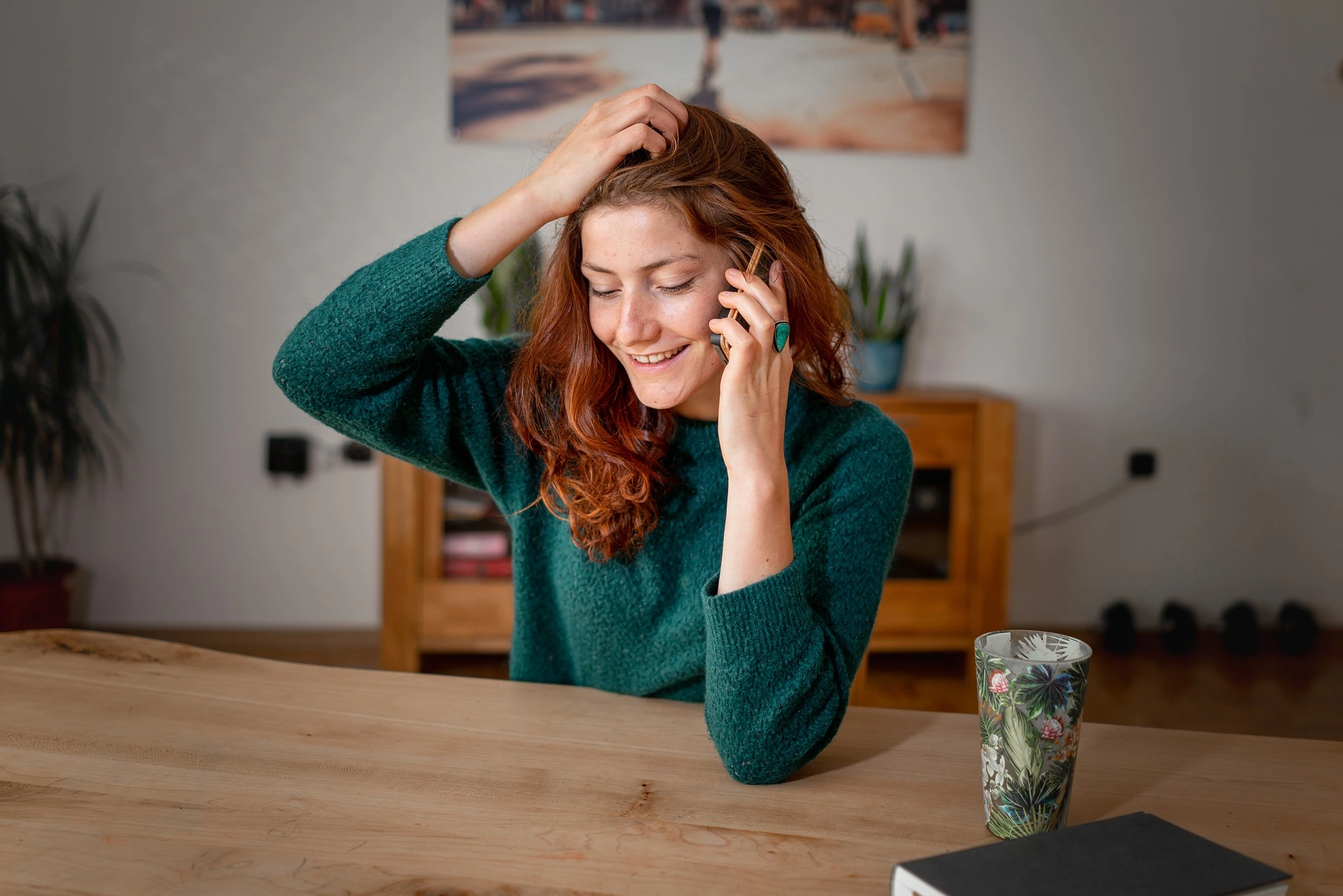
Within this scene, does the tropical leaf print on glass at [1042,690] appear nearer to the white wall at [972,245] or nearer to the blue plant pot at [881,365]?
the blue plant pot at [881,365]

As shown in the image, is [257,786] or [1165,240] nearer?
[257,786]

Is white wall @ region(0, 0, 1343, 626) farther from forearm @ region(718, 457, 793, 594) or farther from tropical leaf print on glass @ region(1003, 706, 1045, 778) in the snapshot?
tropical leaf print on glass @ region(1003, 706, 1045, 778)

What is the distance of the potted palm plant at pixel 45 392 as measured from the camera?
291 cm

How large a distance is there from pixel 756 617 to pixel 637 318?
1.20 feet

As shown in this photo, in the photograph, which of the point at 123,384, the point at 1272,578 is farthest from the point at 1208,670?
the point at 123,384

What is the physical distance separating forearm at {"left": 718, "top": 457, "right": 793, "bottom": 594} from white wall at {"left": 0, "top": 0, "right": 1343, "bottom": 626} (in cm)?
246

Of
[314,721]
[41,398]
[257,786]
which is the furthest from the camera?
[41,398]

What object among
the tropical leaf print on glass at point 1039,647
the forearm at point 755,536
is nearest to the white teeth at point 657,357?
the forearm at point 755,536

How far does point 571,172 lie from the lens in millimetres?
1118

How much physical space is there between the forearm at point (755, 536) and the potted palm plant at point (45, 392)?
259 cm

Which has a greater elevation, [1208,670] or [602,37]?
[602,37]

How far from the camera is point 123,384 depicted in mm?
3252

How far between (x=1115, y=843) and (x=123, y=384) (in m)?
3.24

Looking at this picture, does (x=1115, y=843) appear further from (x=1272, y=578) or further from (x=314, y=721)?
(x=1272, y=578)
